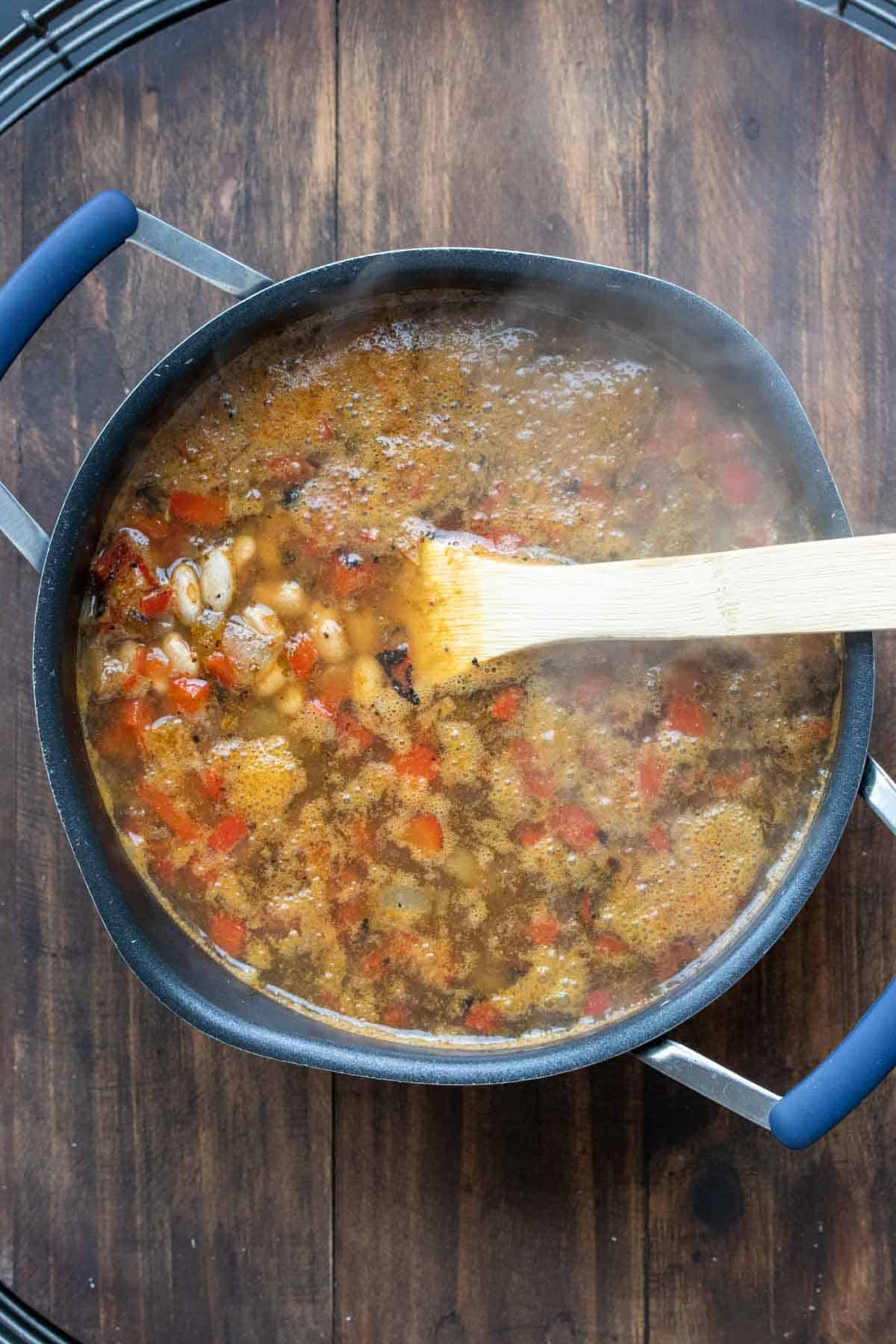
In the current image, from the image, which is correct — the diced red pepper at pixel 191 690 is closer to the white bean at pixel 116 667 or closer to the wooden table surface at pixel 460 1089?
the white bean at pixel 116 667

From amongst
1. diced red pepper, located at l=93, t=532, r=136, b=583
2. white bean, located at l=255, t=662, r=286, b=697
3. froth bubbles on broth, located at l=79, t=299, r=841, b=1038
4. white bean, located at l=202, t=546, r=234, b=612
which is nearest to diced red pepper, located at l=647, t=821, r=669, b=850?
froth bubbles on broth, located at l=79, t=299, r=841, b=1038

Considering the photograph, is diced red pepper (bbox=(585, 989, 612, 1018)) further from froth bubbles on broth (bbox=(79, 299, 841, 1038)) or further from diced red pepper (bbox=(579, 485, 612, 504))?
diced red pepper (bbox=(579, 485, 612, 504))

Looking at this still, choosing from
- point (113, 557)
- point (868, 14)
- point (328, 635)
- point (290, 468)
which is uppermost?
point (868, 14)

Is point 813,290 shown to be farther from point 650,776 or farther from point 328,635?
point 328,635

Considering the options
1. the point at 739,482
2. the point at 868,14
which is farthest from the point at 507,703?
the point at 868,14

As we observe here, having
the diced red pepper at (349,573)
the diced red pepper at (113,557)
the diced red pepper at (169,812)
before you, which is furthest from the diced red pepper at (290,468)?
the diced red pepper at (169,812)

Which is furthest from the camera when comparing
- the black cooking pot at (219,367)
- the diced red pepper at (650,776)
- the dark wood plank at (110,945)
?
the dark wood plank at (110,945)

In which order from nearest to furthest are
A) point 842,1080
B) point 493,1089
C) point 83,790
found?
point 842,1080 < point 83,790 < point 493,1089
